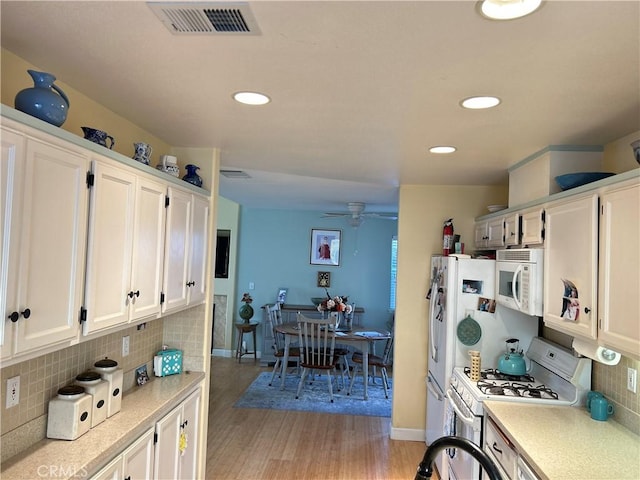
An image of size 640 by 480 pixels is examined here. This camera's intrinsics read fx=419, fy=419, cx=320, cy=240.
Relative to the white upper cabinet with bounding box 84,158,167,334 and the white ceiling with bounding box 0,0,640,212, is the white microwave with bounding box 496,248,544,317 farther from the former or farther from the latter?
the white upper cabinet with bounding box 84,158,167,334

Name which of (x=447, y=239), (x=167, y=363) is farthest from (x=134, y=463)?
(x=447, y=239)

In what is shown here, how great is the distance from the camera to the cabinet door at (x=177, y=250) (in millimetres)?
2375

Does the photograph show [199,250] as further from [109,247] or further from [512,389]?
[512,389]

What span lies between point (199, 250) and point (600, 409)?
252 centimetres

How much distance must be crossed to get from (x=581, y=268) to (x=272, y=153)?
198 cm

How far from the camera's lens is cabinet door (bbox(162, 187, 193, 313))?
238 centimetres

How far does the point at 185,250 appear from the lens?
8.56 ft

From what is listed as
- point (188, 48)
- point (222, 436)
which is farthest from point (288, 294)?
point (188, 48)

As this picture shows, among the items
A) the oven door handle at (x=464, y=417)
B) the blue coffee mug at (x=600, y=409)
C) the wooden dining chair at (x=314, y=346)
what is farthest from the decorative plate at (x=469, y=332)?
the wooden dining chair at (x=314, y=346)

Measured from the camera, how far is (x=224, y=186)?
490 cm

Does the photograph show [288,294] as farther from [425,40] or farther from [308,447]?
[425,40]

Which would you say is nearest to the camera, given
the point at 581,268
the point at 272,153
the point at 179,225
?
the point at 581,268

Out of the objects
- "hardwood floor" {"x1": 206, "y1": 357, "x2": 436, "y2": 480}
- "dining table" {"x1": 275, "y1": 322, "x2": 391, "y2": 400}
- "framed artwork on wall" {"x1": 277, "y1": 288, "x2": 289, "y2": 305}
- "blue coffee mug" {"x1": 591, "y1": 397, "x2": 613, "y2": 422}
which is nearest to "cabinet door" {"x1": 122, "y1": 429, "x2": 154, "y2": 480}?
"hardwood floor" {"x1": 206, "y1": 357, "x2": 436, "y2": 480}

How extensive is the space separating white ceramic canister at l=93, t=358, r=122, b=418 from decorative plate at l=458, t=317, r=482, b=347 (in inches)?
93.6
